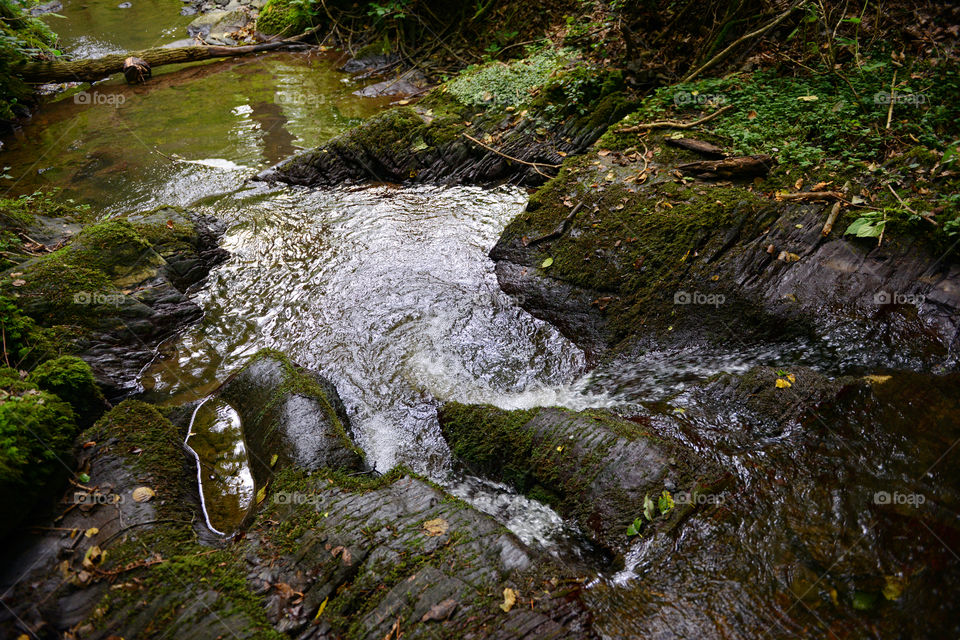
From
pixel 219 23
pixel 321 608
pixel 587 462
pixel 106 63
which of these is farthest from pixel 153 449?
pixel 219 23

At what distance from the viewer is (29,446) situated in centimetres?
306

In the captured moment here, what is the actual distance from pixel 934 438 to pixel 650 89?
6.01m

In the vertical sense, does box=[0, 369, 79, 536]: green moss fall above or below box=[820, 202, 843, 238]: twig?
below

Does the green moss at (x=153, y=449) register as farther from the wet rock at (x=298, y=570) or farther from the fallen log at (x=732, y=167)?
the fallen log at (x=732, y=167)

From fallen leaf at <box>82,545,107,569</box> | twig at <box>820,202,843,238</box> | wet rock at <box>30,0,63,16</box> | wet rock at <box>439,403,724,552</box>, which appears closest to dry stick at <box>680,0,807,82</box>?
twig at <box>820,202,843,238</box>

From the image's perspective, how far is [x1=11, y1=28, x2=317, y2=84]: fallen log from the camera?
11.7 m

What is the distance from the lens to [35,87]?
1194cm

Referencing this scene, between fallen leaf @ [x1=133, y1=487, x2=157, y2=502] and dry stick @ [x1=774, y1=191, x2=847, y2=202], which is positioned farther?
dry stick @ [x1=774, y1=191, x2=847, y2=202]

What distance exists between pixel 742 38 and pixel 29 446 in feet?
27.4

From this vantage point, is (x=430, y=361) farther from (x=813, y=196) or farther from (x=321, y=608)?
(x=813, y=196)

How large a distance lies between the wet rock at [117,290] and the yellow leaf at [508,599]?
A: 452 centimetres

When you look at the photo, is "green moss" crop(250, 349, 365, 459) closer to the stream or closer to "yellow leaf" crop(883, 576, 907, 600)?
the stream

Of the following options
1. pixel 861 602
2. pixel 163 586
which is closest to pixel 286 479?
pixel 163 586

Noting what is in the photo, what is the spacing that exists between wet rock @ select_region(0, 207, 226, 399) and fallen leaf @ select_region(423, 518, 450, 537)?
3.89 metres
